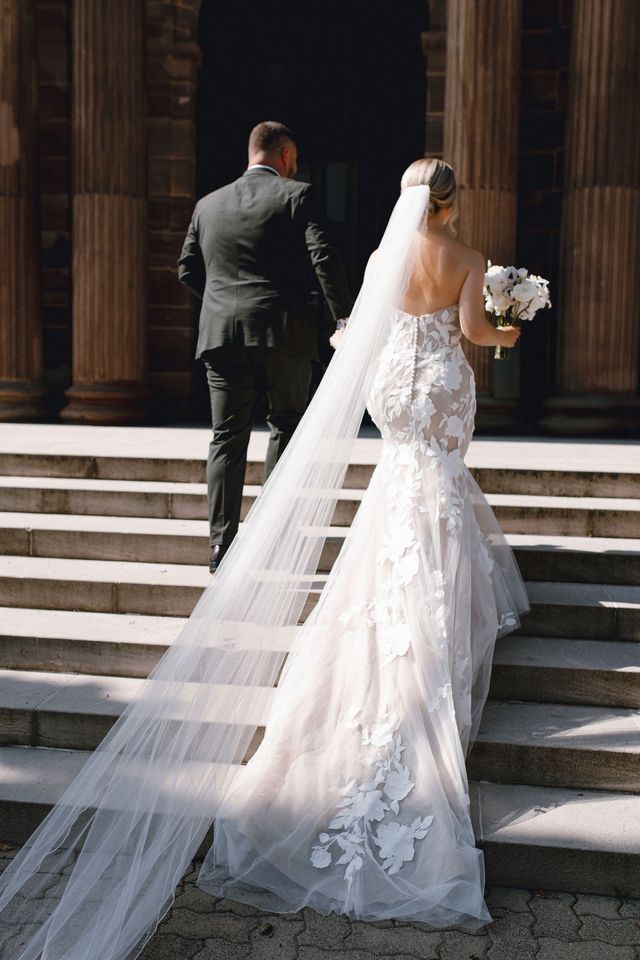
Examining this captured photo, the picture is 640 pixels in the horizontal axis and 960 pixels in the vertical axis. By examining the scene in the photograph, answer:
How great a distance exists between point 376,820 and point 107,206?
767 cm

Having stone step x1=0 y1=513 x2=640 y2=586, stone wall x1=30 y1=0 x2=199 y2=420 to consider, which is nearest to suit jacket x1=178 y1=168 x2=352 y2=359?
stone step x1=0 y1=513 x2=640 y2=586

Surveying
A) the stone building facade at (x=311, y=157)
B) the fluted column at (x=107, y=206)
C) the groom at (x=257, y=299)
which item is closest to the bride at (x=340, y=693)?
the groom at (x=257, y=299)

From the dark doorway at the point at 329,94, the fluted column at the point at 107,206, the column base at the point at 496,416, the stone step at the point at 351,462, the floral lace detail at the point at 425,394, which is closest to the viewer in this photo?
the floral lace detail at the point at 425,394

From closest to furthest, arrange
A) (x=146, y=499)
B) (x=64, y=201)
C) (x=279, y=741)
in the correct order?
(x=279, y=741) < (x=146, y=499) < (x=64, y=201)

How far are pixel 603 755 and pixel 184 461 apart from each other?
10.9ft

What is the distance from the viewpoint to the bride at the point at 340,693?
9.89 feet

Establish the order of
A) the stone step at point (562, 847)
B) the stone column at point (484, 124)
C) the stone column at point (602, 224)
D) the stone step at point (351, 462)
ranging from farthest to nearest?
the stone column at point (484, 124)
the stone column at point (602, 224)
the stone step at point (351, 462)
the stone step at point (562, 847)

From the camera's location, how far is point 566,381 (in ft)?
30.3

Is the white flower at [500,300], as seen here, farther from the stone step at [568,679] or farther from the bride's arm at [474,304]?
the stone step at [568,679]

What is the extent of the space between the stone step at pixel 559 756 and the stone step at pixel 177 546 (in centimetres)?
115

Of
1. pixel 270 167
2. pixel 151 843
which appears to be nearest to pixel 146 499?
pixel 270 167

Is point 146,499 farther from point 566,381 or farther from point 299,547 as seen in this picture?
point 566,381

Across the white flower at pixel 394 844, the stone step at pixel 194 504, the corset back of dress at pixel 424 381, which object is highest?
the corset back of dress at pixel 424 381

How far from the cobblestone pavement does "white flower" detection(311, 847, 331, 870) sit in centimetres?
14
